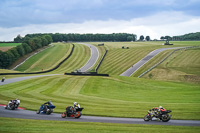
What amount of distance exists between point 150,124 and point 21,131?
36.1ft

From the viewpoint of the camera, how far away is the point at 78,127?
20.2 metres

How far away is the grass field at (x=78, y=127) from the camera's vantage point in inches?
743

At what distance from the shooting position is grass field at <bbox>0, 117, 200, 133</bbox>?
61.9ft

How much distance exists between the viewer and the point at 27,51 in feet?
432

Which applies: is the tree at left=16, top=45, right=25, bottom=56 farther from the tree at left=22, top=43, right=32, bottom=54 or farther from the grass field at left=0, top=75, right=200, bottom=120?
the grass field at left=0, top=75, right=200, bottom=120

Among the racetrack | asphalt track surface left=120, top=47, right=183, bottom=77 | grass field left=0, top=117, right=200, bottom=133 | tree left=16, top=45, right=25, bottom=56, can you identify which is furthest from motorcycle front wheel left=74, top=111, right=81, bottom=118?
tree left=16, top=45, right=25, bottom=56

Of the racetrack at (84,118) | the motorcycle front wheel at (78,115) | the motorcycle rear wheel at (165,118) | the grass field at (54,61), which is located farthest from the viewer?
the grass field at (54,61)

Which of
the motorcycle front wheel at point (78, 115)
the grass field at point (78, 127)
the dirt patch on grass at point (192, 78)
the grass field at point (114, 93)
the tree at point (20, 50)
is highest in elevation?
the tree at point (20, 50)

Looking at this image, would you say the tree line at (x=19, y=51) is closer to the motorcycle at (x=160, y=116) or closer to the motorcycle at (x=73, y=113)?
the motorcycle at (x=73, y=113)

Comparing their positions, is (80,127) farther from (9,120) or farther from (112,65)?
(112,65)

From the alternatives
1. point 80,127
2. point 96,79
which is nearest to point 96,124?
point 80,127

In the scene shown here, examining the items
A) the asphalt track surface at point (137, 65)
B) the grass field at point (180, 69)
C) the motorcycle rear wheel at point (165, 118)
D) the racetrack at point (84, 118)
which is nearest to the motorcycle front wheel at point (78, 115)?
the racetrack at point (84, 118)

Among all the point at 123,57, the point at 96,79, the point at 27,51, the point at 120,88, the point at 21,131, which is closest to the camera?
the point at 21,131

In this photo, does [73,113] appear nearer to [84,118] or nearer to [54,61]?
[84,118]
